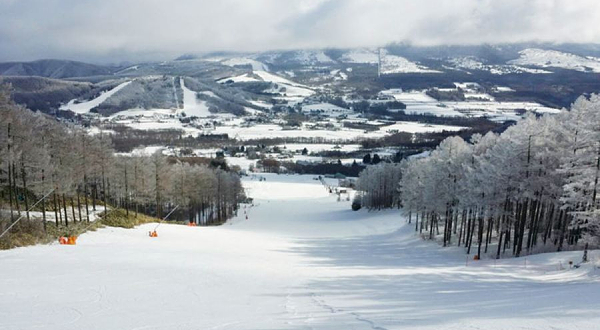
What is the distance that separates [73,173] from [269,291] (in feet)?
82.4

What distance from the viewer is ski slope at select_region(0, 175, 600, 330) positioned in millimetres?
11008

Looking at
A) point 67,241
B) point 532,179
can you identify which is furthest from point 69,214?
point 532,179

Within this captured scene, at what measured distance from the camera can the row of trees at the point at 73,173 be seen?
27562 mm

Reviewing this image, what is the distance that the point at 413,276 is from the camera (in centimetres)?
2128

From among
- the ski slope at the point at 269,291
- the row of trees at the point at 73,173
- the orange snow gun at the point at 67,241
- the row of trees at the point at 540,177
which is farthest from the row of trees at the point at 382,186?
the orange snow gun at the point at 67,241

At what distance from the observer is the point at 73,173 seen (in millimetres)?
34281

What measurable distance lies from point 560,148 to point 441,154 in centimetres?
1385

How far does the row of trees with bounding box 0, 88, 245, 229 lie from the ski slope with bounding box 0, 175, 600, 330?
5413 mm

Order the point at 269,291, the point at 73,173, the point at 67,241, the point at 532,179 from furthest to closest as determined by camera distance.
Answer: the point at 73,173 < the point at 532,179 < the point at 67,241 < the point at 269,291

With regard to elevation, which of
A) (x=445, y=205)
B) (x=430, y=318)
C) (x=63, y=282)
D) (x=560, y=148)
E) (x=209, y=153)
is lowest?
(x=209, y=153)

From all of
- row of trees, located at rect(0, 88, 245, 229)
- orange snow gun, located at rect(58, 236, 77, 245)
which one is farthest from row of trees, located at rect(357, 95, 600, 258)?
row of trees, located at rect(0, 88, 245, 229)

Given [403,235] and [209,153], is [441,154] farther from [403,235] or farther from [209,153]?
[209,153]

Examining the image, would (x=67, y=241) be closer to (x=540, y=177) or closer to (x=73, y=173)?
(x=73, y=173)

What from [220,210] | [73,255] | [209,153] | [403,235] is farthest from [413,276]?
[209,153]
